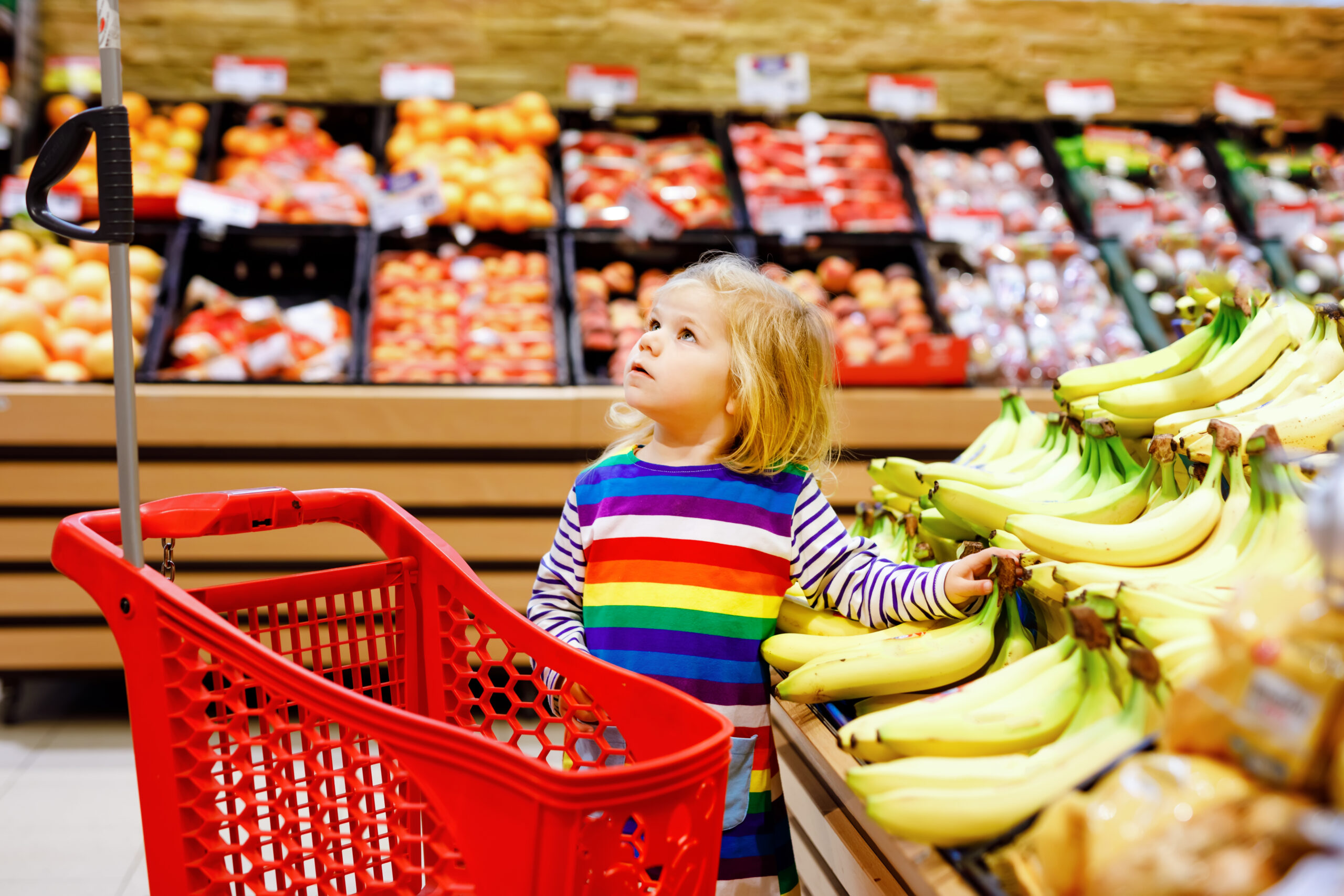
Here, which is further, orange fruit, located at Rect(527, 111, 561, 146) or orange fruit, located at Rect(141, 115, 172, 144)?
orange fruit, located at Rect(527, 111, 561, 146)

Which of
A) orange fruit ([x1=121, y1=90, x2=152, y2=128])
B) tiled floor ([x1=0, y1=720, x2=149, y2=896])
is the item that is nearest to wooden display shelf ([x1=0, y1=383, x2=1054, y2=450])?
tiled floor ([x1=0, y1=720, x2=149, y2=896])

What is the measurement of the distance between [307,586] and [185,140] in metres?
2.90

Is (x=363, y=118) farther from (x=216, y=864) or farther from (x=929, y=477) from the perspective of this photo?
(x=216, y=864)

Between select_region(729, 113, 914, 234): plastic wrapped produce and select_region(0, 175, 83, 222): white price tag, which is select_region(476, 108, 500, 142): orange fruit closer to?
select_region(729, 113, 914, 234): plastic wrapped produce

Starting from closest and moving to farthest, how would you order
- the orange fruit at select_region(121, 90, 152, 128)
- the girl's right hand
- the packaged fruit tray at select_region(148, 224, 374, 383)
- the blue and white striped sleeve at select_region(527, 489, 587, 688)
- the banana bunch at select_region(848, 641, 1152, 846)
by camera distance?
1. the banana bunch at select_region(848, 641, 1152, 846)
2. the girl's right hand
3. the blue and white striped sleeve at select_region(527, 489, 587, 688)
4. the packaged fruit tray at select_region(148, 224, 374, 383)
5. the orange fruit at select_region(121, 90, 152, 128)

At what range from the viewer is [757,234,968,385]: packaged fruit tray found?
3.10 metres

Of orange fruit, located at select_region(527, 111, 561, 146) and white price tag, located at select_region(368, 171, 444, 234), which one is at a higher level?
orange fruit, located at select_region(527, 111, 561, 146)

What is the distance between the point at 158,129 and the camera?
144 inches

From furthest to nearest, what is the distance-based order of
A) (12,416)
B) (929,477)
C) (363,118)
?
(363,118) → (12,416) → (929,477)

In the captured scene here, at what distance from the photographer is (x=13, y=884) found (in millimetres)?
2148

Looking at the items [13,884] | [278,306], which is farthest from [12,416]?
[13,884]

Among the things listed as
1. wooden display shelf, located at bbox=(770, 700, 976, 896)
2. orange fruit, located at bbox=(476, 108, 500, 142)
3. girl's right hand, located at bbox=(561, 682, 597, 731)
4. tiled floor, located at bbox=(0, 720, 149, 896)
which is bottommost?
tiled floor, located at bbox=(0, 720, 149, 896)

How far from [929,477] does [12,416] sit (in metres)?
2.52

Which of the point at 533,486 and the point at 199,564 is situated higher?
the point at 533,486
